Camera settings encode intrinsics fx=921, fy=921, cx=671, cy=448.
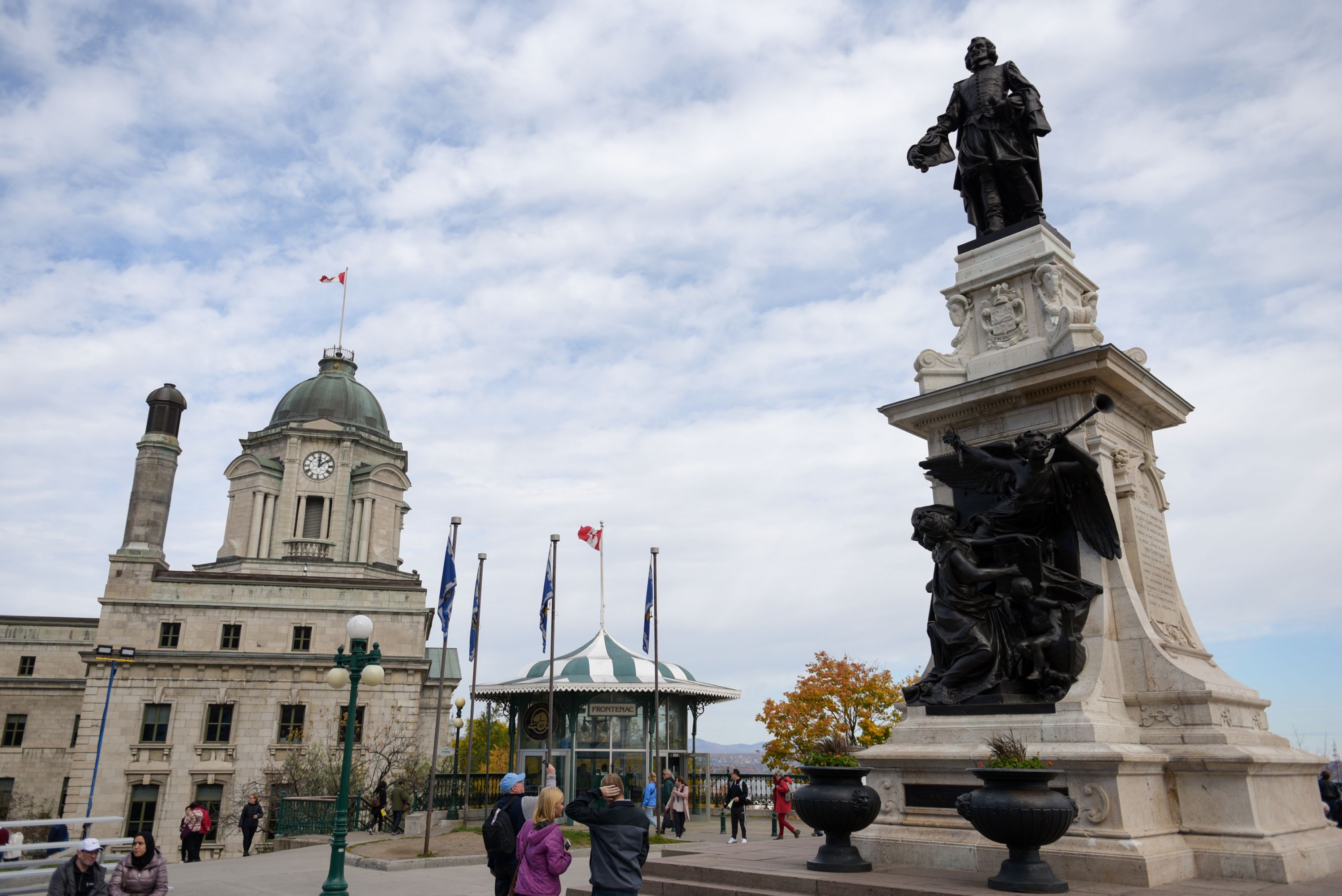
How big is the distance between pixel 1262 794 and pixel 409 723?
38.5 m

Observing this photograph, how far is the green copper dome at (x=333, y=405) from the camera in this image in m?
60.5

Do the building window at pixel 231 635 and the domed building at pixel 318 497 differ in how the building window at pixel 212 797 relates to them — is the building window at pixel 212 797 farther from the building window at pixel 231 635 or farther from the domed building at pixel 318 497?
→ the domed building at pixel 318 497

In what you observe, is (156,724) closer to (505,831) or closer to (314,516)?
(314,516)

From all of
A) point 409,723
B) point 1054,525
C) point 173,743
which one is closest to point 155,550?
point 173,743

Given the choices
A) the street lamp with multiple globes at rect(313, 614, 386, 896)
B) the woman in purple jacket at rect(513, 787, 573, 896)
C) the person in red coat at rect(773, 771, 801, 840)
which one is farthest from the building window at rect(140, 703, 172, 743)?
the woman in purple jacket at rect(513, 787, 573, 896)

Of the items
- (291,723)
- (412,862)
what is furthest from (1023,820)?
(291,723)

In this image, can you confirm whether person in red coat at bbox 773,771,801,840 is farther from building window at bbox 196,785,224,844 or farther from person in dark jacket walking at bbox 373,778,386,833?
building window at bbox 196,785,224,844

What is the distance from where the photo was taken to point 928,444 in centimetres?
1128

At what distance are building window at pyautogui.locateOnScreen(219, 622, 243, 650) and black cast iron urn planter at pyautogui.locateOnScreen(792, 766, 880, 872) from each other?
40293 mm

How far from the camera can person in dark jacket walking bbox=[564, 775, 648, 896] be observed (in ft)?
19.9

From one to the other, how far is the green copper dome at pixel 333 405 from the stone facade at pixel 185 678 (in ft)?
37.3

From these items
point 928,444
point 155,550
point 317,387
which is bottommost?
point 928,444

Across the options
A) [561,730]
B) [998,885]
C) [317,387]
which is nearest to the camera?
[998,885]

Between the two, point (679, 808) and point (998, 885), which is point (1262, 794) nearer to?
point (998, 885)
